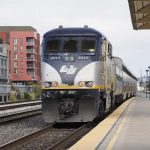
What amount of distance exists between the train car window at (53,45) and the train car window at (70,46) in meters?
0.25

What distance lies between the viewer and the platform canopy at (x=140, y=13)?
867 inches

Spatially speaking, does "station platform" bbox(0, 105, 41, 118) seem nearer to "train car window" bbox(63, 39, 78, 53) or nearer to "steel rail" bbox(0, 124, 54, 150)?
"train car window" bbox(63, 39, 78, 53)

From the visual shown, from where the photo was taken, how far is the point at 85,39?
18.3 m

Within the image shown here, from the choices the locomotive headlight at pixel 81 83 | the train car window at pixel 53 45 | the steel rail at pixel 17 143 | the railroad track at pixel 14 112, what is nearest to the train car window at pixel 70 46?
the train car window at pixel 53 45

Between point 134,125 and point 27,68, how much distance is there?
398 feet

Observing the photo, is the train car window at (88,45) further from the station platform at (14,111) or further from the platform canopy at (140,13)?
the station platform at (14,111)

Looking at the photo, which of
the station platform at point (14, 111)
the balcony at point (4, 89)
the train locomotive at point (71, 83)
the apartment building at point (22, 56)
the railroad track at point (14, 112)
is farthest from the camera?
the apartment building at point (22, 56)

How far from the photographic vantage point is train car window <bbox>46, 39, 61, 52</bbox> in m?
18.1

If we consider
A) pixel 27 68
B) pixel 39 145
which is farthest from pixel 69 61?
pixel 27 68

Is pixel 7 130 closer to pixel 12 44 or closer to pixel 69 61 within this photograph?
pixel 69 61

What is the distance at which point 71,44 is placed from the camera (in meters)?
18.2

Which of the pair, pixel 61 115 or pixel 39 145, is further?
pixel 61 115

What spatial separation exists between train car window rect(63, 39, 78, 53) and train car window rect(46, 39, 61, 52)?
0.83ft

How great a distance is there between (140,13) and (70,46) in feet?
21.5
